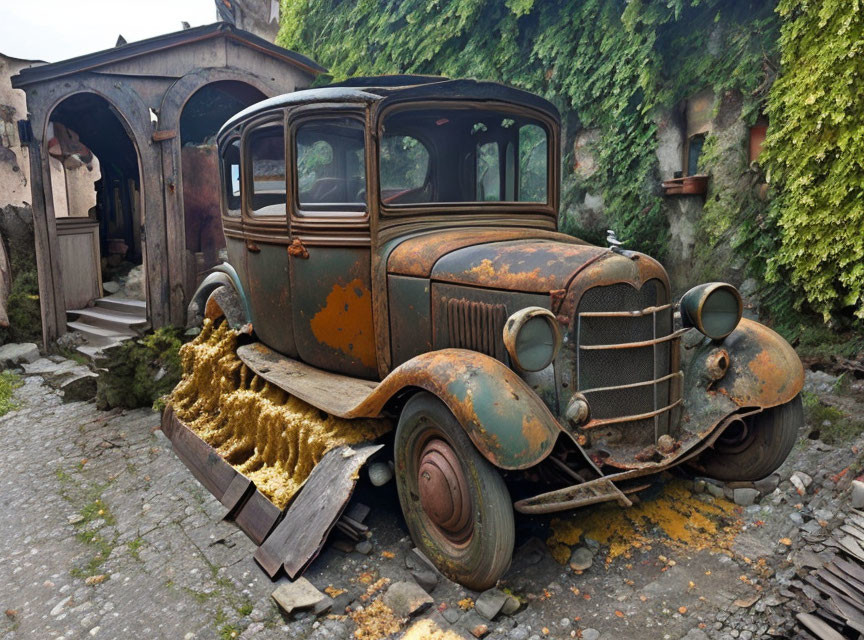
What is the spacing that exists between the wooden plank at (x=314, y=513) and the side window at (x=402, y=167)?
1445mm

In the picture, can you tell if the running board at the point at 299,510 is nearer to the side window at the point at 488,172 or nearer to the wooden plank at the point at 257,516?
the wooden plank at the point at 257,516

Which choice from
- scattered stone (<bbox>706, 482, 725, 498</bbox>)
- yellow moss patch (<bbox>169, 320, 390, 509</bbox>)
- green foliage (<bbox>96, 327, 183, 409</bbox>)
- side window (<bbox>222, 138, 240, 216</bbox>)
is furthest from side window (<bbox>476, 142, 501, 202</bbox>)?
green foliage (<bbox>96, 327, 183, 409</bbox>)

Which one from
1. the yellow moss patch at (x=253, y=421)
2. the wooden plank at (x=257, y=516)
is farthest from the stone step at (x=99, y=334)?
the wooden plank at (x=257, y=516)

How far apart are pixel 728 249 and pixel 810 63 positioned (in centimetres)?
148

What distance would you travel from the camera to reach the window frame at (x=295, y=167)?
349 cm

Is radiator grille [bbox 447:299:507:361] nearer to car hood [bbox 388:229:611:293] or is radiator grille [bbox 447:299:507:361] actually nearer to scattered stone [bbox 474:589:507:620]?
car hood [bbox 388:229:611:293]

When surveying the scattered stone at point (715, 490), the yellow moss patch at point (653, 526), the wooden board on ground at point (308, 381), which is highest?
the wooden board on ground at point (308, 381)

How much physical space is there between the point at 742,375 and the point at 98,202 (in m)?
10.3

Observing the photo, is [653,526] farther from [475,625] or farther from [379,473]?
[379,473]

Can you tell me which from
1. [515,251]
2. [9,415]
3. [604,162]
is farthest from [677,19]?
[9,415]

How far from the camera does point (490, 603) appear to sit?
264 cm

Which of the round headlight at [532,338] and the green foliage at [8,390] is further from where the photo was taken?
the green foliage at [8,390]

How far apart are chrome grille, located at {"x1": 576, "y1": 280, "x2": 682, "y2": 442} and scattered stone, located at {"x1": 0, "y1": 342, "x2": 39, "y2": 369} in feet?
22.9

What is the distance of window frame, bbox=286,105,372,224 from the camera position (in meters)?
3.49
